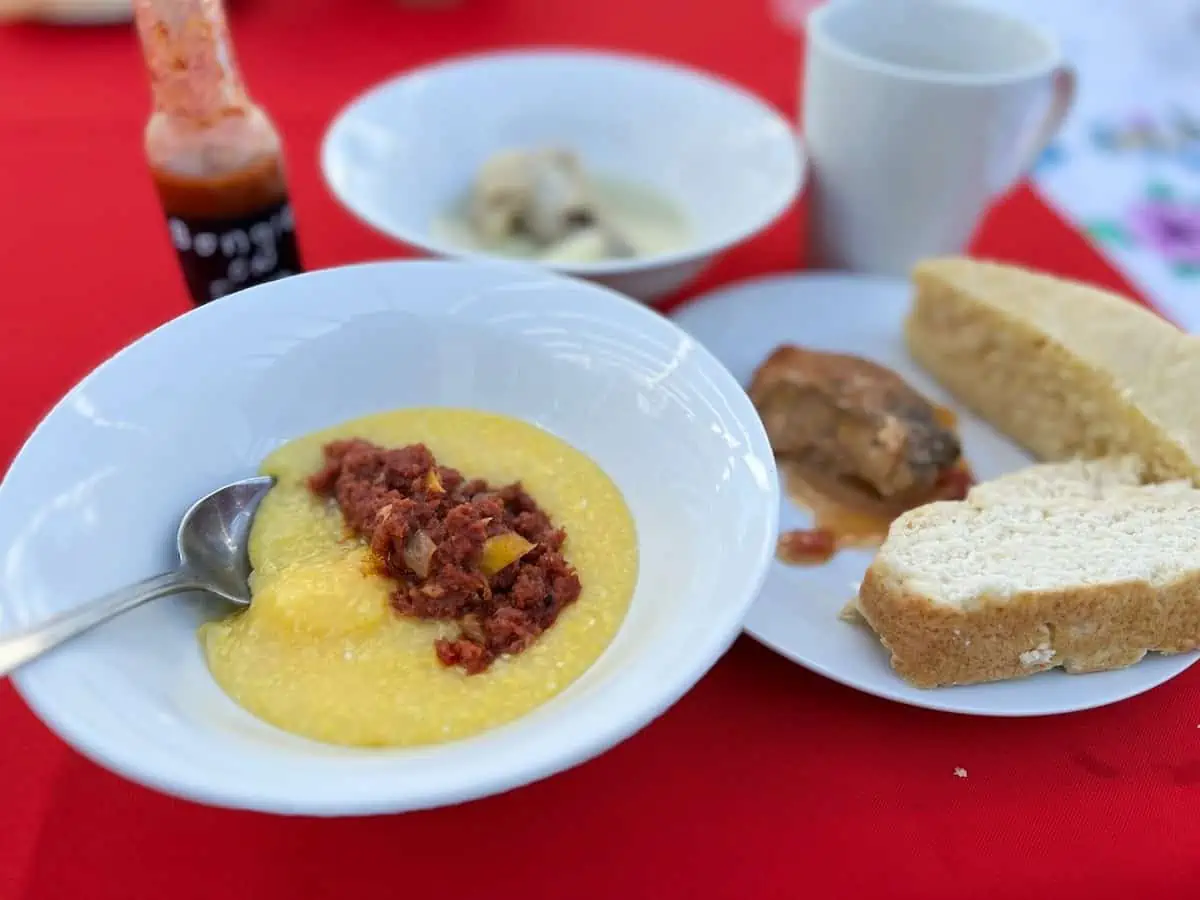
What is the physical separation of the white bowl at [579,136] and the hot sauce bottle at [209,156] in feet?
0.76

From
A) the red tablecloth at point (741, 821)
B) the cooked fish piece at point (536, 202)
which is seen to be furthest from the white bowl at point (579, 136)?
the red tablecloth at point (741, 821)

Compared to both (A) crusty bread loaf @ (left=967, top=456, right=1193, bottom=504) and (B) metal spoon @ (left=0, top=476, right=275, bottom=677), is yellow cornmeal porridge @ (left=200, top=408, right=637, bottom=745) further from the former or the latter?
(A) crusty bread loaf @ (left=967, top=456, right=1193, bottom=504)

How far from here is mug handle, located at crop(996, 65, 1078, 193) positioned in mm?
1930

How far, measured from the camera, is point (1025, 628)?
1.29 m

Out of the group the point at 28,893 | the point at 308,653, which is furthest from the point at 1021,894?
the point at 28,893

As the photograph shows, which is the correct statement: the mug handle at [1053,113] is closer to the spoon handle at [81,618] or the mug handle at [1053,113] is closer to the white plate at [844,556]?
the white plate at [844,556]

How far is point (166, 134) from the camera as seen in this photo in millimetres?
1546

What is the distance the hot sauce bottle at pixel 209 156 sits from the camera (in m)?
1.46

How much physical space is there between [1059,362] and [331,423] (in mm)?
1280

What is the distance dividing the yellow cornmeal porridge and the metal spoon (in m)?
0.02

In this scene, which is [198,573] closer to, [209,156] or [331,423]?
[331,423]

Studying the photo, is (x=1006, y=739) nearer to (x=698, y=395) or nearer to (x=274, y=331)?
(x=698, y=395)

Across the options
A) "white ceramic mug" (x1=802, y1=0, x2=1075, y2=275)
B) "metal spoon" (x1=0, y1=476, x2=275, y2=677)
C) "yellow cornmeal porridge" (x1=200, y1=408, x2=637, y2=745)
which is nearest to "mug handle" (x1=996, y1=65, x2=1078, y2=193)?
"white ceramic mug" (x1=802, y1=0, x2=1075, y2=275)

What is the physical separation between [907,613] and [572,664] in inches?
18.4
